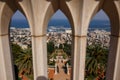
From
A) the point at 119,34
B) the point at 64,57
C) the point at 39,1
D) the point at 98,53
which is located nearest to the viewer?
the point at 39,1

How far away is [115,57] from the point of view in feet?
52.8

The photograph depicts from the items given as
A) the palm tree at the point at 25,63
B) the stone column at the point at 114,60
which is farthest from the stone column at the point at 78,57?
the palm tree at the point at 25,63

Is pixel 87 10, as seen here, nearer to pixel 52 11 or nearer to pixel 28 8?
pixel 52 11

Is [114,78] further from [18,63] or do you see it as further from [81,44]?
[18,63]

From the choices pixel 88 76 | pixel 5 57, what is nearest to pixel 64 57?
pixel 88 76

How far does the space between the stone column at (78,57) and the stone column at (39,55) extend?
2.05m

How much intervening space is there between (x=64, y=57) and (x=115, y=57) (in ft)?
161

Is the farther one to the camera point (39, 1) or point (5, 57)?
point (5, 57)

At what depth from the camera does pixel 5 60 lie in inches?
656

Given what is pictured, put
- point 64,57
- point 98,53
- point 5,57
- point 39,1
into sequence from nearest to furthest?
point 39,1, point 5,57, point 98,53, point 64,57

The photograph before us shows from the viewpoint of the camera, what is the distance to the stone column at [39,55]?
50.3 ft

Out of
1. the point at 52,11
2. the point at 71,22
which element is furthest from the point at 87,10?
the point at 52,11

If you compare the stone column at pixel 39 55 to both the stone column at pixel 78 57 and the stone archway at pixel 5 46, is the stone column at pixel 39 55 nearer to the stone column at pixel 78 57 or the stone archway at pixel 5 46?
the stone column at pixel 78 57

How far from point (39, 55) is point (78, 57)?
8.57 ft
